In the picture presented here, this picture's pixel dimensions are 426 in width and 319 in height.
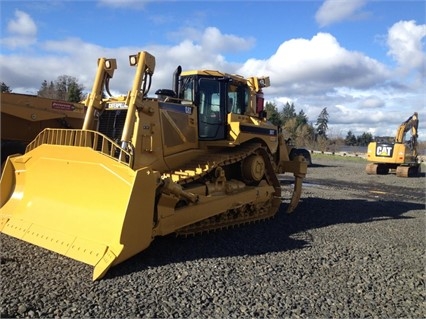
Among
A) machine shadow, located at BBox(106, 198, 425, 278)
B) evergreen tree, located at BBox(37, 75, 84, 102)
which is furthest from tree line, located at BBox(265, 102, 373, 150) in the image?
machine shadow, located at BBox(106, 198, 425, 278)

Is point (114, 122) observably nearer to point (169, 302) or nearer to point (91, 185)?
point (91, 185)

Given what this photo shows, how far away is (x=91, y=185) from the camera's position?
19.1ft

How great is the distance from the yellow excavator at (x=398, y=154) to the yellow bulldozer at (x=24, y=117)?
18.1 meters

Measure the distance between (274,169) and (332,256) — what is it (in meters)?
3.23

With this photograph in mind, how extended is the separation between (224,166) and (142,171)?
2.91 metres

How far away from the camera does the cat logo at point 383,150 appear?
907 inches

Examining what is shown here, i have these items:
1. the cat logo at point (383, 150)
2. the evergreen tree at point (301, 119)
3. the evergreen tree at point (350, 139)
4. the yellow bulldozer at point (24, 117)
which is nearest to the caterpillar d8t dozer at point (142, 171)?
the yellow bulldozer at point (24, 117)

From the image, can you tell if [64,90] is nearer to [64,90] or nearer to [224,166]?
[64,90]

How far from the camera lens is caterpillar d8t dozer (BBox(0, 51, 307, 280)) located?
5.41 metres

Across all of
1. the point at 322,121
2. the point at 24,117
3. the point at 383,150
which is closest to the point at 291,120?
the point at 322,121

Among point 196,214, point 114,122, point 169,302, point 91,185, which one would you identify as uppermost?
point 114,122

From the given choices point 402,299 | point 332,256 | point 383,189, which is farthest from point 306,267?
point 383,189

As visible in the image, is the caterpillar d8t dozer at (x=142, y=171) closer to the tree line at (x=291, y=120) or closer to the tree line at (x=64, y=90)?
the tree line at (x=291, y=120)

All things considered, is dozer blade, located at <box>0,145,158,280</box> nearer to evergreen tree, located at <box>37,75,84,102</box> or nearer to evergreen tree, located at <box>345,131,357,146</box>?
evergreen tree, located at <box>37,75,84,102</box>
